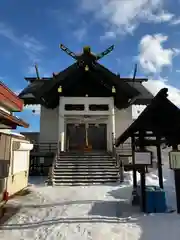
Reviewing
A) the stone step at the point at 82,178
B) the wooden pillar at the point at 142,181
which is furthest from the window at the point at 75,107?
the wooden pillar at the point at 142,181

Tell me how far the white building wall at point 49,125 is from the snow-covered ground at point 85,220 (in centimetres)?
1027

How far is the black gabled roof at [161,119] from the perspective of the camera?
7.03m

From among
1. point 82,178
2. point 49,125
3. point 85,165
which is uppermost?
point 49,125

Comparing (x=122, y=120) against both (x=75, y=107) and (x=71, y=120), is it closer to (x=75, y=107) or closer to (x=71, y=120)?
(x=75, y=107)

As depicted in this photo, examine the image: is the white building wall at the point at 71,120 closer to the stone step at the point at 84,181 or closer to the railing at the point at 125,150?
the railing at the point at 125,150

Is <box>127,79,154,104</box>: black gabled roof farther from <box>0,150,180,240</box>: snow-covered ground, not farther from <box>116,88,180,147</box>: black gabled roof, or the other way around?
<box>116,88,180,147</box>: black gabled roof

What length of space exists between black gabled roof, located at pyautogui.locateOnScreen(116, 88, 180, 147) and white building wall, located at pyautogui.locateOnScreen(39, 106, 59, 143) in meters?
13.2

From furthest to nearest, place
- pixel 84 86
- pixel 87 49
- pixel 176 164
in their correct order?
pixel 84 86 → pixel 87 49 → pixel 176 164

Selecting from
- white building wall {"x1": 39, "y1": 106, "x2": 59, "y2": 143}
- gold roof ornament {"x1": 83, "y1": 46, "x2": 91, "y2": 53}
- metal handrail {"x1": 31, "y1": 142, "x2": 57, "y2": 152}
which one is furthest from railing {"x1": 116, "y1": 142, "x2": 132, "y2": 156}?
gold roof ornament {"x1": 83, "y1": 46, "x2": 91, "y2": 53}

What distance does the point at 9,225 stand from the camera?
6.05 m

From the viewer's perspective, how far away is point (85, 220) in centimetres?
629

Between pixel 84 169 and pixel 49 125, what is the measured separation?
24.3 feet

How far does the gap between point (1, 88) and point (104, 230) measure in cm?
547

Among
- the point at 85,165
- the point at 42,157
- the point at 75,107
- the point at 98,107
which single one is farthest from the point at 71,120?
the point at 85,165
